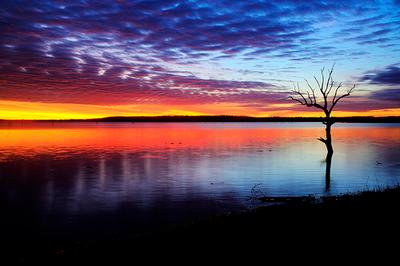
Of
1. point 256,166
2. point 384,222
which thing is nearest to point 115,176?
point 256,166

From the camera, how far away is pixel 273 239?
35.4 feet

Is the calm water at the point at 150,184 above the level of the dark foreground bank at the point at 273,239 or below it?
below

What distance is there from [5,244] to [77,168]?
23.4 m

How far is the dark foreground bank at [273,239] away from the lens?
9.91 m

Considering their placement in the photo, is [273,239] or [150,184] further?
[150,184]

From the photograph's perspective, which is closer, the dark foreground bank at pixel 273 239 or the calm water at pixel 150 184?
the dark foreground bank at pixel 273 239

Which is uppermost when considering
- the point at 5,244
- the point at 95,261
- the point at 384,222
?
the point at 384,222

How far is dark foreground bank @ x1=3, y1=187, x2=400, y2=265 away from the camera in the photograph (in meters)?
9.91

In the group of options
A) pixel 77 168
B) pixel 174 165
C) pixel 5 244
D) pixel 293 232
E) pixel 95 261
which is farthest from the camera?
pixel 174 165

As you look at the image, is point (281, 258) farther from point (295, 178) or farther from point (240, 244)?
point (295, 178)

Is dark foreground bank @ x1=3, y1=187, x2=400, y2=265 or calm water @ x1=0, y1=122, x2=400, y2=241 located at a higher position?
dark foreground bank @ x1=3, y1=187, x2=400, y2=265

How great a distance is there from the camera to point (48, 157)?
4762 centimetres

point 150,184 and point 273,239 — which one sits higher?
point 273,239

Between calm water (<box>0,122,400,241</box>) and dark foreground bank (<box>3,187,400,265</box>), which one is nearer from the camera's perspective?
dark foreground bank (<box>3,187,400,265</box>)
